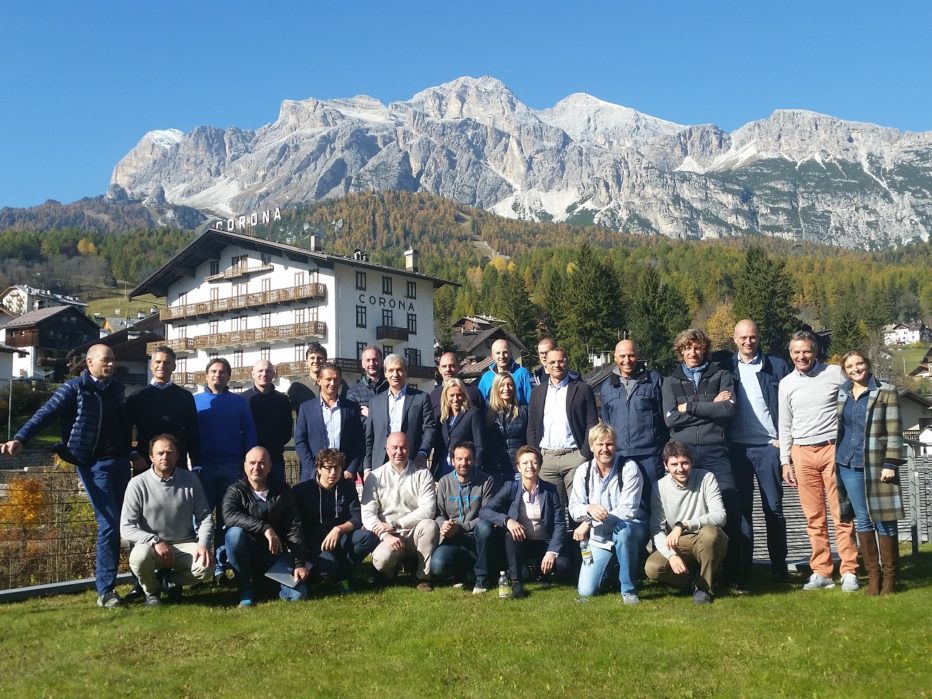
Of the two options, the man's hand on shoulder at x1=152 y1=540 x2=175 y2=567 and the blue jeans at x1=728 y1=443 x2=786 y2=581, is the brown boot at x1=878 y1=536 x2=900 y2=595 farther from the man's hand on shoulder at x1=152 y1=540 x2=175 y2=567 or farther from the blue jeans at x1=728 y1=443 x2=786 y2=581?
the man's hand on shoulder at x1=152 y1=540 x2=175 y2=567

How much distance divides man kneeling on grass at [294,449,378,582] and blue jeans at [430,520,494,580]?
674 millimetres

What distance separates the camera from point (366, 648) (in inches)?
224

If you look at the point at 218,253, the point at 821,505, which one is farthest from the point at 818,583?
the point at 218,253

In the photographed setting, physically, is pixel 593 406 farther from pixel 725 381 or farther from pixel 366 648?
pixel 366 648

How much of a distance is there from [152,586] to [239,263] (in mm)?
46654

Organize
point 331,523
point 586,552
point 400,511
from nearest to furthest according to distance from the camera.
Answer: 1. point 586,552
2. point 331,523
3. point 400,511

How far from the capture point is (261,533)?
23.9 ft

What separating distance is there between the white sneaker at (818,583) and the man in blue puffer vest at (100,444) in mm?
6289

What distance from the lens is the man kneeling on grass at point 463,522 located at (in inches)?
Answer: 297

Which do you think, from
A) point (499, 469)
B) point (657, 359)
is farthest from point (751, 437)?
point (657, 359)

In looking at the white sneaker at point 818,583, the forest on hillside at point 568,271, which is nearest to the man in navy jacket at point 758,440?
the white sneaker at point 818,583

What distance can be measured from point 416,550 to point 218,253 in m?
48.3

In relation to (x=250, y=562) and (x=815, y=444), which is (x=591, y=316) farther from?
(x=250, y=562)

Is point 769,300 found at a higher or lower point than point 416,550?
higher
